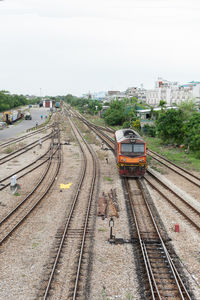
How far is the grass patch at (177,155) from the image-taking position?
2305 cm

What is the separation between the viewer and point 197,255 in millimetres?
8820

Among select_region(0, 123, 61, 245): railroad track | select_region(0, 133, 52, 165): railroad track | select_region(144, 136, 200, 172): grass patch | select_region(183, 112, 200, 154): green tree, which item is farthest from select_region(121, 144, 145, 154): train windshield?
select_region(0, 133, 52, 165): railroad track

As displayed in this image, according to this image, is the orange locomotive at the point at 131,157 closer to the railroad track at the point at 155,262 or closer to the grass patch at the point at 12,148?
the railroad track at the point at 155,262

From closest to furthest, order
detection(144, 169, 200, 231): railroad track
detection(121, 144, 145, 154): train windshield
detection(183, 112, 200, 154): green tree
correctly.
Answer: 1. detection(144, 169, 200, 231): railroad track
2. detection(121, 144, 145, 154): train windshield
3. detection(183, 112, 200, 154): green tree

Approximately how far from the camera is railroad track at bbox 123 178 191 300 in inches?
275

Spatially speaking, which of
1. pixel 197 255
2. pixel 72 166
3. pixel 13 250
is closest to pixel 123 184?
pixel 72 166

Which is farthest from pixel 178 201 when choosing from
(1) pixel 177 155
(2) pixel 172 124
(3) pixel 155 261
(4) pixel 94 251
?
Answer: (2) pixel 172 124

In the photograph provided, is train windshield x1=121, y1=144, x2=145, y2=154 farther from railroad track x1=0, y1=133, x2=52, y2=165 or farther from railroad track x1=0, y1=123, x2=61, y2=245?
railroad track x1=0, y1=133, x2=52, y2=165

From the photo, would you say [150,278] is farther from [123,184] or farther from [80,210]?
[123,184]

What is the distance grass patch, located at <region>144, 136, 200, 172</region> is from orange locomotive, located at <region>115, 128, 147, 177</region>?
7385 millimetres

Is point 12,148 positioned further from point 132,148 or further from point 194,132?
point 194,132

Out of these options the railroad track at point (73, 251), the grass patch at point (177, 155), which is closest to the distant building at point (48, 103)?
the grass patch at point (177, 155)

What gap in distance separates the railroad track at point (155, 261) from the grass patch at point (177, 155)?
11.7 meters

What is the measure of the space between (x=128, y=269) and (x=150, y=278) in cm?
82
